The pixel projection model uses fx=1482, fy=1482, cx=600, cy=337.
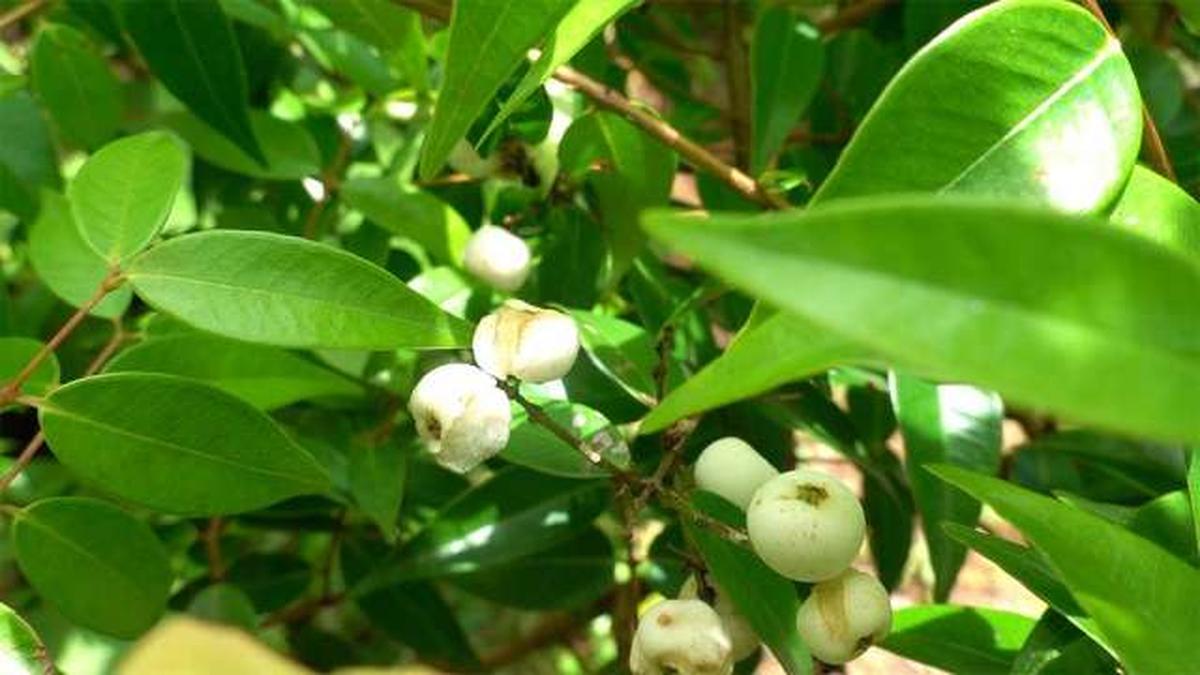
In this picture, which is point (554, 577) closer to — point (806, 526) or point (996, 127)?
point (806, 526)

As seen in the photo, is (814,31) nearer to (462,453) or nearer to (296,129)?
(296,129)

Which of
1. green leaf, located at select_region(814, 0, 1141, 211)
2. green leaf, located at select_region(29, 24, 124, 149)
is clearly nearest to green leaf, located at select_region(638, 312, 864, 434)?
green leaf, located at select_region(814, 0, 1141, 211)

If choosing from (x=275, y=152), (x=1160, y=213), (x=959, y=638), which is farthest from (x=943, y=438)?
(x=275, y=152)

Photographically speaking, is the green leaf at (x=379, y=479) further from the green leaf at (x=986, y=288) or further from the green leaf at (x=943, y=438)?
the green leaf at (x=986, y=288)

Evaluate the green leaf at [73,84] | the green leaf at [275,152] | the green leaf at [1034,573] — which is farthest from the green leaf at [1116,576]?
the green leaf at [73,84]

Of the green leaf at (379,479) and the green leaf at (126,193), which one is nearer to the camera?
the green leaf at (126,193)
